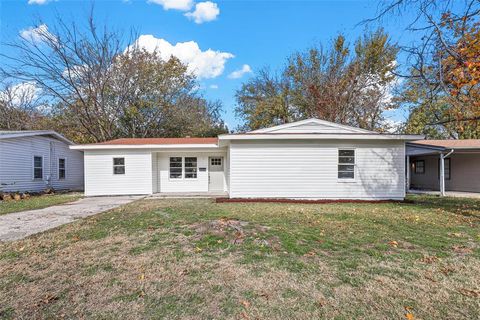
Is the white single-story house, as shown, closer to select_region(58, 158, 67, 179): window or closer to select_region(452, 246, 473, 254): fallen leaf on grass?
select_region(452, 246, 473, 254): fallen leaf on grass

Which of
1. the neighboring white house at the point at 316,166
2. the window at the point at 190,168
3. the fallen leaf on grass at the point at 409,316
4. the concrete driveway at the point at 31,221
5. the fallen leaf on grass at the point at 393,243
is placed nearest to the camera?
the fallen leaf on grass at the point at 409,316

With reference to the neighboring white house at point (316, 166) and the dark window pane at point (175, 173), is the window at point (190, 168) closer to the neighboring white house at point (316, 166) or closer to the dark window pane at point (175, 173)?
the dark window pane at point (175, 173)

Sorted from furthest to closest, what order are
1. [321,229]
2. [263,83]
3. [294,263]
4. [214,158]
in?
[263,83] < [214,158] < [321,229] < [294,263]

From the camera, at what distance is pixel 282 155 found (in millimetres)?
11906

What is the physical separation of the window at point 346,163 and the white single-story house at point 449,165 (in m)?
5.48

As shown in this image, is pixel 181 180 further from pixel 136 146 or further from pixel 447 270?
pixel 447 270

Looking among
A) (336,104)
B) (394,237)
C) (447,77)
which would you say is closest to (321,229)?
(394,237)

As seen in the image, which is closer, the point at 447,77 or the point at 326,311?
the point at 326,311

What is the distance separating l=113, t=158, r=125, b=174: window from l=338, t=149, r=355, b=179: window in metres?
10.1

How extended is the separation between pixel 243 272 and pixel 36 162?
1651 cm

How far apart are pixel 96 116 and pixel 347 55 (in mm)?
20866

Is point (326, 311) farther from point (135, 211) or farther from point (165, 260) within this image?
point (135, 211)

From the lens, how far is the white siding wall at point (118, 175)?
13.9 meters

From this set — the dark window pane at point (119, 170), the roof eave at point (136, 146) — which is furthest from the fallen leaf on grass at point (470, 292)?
the dark window pane at point (119, 170)
